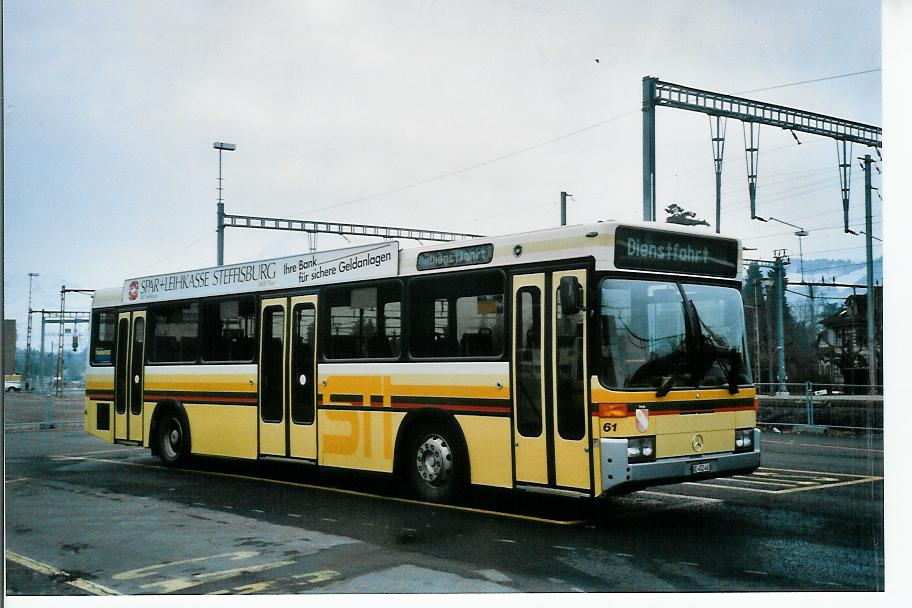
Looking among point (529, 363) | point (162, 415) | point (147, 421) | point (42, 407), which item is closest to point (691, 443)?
point (529, 363)

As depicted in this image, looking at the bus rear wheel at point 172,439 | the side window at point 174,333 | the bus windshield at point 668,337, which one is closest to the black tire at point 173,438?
the bus rear wheel at point 172,439

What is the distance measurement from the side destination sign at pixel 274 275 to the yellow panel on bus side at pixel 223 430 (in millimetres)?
1594

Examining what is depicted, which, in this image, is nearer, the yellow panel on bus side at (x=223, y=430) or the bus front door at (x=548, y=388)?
the bus front door at (x=548, y=388)

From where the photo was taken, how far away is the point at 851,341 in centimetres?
911

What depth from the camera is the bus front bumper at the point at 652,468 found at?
312 inches

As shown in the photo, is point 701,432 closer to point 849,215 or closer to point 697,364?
point 697,364

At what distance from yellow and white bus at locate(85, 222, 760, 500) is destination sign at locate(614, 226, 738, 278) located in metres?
0.01

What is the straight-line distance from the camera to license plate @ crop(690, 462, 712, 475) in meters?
8.29

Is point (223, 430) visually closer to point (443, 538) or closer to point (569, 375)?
point (443, 538)

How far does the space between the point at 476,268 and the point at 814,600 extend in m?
4.29

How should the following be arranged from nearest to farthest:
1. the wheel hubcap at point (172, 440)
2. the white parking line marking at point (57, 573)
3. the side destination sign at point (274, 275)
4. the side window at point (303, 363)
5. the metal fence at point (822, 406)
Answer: the white parking line marking at point (57, 573) → the metal fence at point (822, 406) → the side destination sign at point (274, 275) → the side window at point (303, 363) → the wheel hubcap at point (172, 440)

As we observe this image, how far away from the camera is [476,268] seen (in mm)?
9352

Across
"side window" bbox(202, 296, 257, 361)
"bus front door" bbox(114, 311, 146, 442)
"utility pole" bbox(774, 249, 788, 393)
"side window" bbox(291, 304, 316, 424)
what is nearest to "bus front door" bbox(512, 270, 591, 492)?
"utility pole" bbox(774, 249, 788, 393)

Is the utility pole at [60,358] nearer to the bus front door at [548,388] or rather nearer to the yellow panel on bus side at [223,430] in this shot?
the yellow panel on bus side at [223,430]
